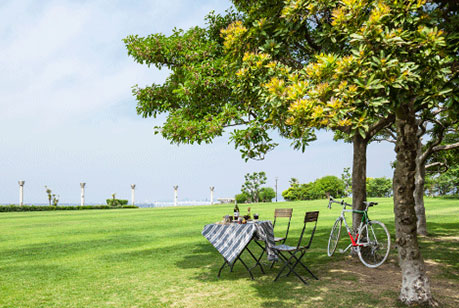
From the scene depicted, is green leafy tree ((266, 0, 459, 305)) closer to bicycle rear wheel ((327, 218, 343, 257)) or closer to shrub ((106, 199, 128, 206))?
bicycle rear wheel ((327, 218, 343, 257))

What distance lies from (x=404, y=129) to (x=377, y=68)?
134cm

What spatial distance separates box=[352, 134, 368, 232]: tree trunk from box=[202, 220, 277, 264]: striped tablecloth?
2538 mm

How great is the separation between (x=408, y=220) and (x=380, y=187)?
1944 inches

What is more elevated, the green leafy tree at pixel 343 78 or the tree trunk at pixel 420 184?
the green leafy tree at pixel 343 78

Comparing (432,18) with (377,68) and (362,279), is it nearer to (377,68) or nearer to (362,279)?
(377,68)

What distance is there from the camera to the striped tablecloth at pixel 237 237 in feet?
20.7

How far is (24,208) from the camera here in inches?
1512

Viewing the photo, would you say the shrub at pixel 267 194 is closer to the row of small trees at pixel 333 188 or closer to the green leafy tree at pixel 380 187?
the row of small trees at pixel 333 188

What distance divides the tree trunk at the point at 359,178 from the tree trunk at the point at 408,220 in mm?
3165

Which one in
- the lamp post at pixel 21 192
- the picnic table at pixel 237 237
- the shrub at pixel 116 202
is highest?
the picnic table at pixel 237 237

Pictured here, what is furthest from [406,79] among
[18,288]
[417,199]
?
[417,199]

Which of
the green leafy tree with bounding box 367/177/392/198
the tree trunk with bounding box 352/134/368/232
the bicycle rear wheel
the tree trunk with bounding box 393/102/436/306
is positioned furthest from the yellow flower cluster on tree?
the green leafy tree with bounding box 367/177/392/198

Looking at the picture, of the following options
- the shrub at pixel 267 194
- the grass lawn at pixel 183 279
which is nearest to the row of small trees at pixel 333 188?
the shrub at pixel 267 194

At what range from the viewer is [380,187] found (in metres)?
50.7
